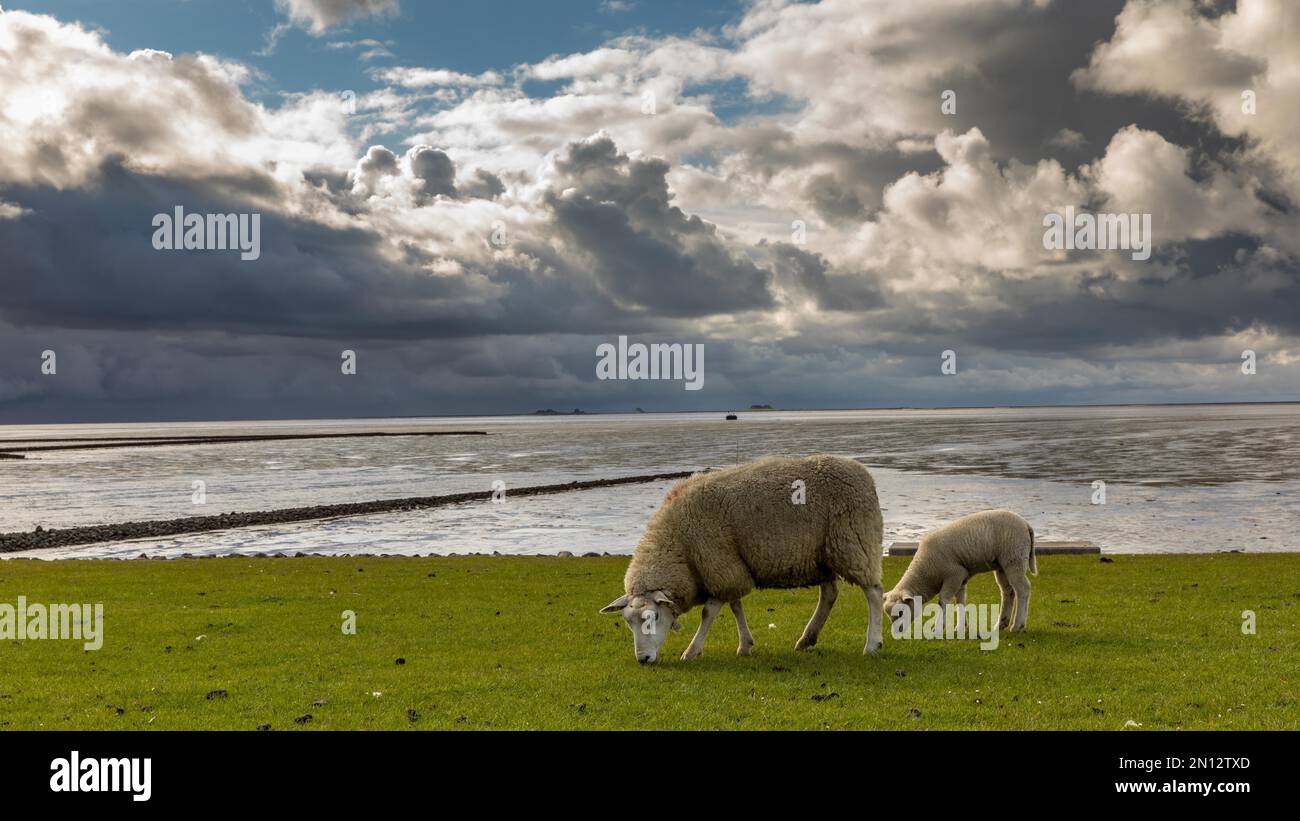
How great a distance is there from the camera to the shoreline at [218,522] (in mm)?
40500

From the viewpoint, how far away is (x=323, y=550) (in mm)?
36812

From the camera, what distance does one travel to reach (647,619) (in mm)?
13695

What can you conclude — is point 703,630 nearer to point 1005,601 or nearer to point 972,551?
point 972,551

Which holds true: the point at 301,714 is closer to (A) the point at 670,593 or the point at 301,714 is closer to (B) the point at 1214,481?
(A) the point at 670,593

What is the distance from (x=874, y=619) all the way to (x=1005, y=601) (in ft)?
12.4

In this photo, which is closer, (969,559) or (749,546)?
(749,546)

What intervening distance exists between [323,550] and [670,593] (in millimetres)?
27166

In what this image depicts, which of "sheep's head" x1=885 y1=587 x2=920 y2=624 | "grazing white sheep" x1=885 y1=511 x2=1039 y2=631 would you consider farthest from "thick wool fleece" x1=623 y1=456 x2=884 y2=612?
"grazing white sheep" x1=885 y1=511 x2=1039 y2=631

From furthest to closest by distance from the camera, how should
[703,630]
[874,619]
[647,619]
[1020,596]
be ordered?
[1020,596] → [874,619] → [703,630] → [647,619]

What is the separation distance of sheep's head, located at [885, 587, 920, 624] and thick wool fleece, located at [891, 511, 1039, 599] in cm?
23

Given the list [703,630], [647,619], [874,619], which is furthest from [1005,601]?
[647,619]

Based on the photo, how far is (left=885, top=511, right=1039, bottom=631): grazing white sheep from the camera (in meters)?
15.9

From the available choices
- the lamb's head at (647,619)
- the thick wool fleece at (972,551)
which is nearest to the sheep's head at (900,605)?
the thick wool fleece at (972,551)
